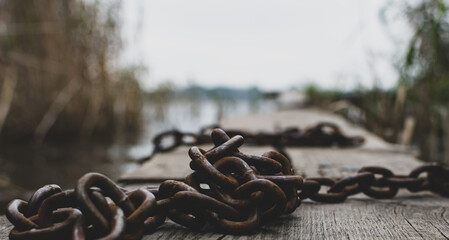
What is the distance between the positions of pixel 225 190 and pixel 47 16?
4665 millimetres

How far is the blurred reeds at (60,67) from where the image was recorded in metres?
4.70

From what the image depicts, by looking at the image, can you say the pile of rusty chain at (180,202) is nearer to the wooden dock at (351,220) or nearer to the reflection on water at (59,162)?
the wooden dock at (351,220)

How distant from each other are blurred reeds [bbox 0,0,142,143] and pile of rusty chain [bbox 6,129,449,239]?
13.7 feet

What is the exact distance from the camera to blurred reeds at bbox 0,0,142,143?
4.70 metres

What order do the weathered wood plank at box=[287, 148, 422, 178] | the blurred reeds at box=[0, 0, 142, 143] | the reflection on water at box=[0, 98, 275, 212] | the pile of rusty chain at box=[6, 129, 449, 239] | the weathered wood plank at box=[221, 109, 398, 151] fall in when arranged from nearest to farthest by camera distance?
the pile of rusty chain at box=[6, 129, 449, 239] < the weathered wood plank at box=[287, 148, 422, 178] < the weathered wood plank at box=[221, 109, 398, 151] < the reflection on water at box=[0, 98, 275, 212] < the blurred reeds at box=[0, 0, 142, 143]

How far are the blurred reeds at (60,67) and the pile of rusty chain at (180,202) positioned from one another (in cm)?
418

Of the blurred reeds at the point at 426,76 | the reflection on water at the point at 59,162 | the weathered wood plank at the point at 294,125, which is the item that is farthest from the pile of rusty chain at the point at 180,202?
the blurred reeds at the point at 426,76

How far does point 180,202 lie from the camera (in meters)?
0.88

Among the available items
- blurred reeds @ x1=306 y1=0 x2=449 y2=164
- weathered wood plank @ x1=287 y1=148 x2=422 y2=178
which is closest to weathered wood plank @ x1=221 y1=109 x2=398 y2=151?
weathered wood plank @ x1=287 y1=148 x2=422 y2=178

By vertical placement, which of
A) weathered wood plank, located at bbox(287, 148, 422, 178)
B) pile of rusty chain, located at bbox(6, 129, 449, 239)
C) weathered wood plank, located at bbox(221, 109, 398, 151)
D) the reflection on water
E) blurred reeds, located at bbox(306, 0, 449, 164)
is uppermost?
blurred reeds, located at bbox(306, 0, 449, 164)

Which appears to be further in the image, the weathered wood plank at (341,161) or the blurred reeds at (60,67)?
the blurred reeds at (60,67)

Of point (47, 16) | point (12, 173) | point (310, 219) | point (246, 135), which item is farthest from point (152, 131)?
point (310, 219)

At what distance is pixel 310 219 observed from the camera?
41.2 inches

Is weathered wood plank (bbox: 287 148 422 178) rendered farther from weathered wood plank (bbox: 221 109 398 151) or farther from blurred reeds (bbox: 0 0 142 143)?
blurred reeds (bbox: 0 0 142 143)
